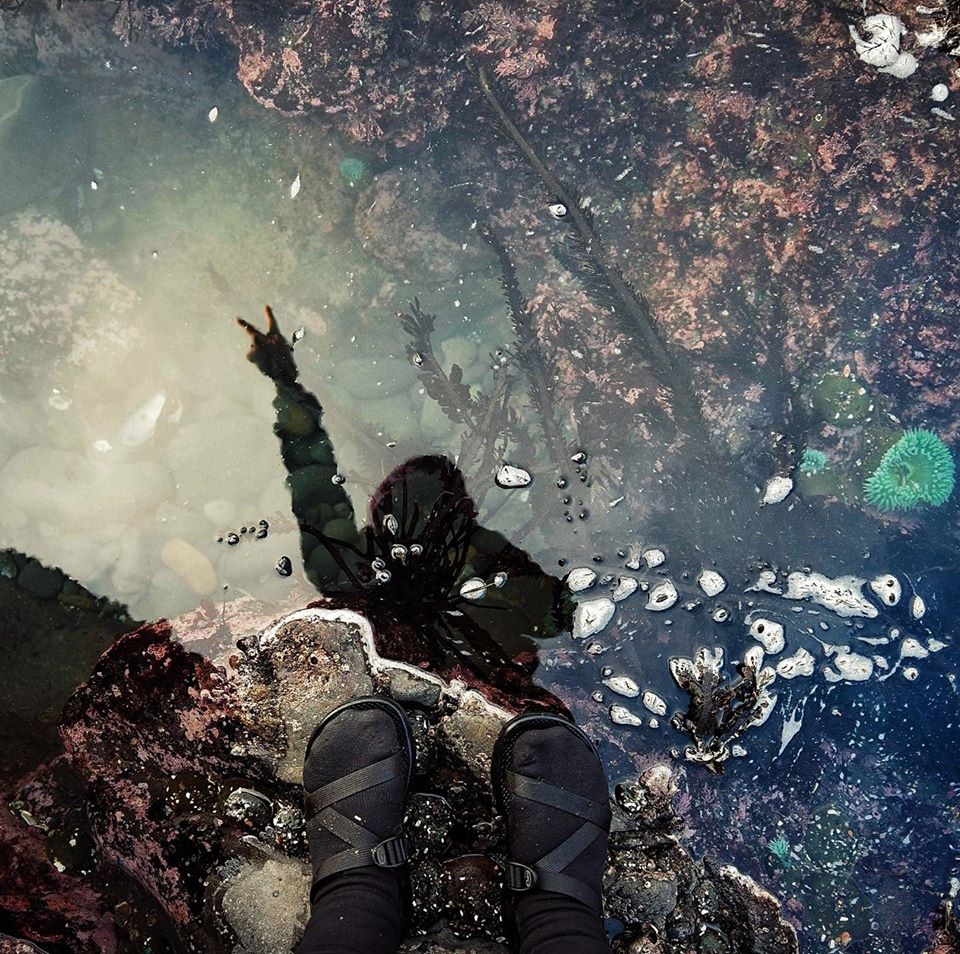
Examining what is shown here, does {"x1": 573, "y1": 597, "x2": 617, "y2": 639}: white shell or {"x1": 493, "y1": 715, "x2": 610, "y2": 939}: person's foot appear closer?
{"x1": 493, "y1": 715, "x2": 610, "y2": 939}: person's foot

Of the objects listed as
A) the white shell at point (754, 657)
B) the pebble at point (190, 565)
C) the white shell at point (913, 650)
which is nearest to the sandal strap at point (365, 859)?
the pebble at point (190, 565)

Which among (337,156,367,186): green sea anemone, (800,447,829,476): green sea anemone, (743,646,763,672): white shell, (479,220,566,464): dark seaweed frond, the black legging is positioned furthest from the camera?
(337,156,367,186): green sea anemone

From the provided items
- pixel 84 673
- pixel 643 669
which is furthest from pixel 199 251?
pixel 643 669

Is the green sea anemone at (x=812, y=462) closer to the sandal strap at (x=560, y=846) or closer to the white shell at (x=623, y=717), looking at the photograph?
the white shell at (x=623, y=717)

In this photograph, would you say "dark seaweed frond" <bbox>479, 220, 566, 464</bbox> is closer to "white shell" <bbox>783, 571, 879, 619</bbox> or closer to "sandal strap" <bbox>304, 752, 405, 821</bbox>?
"white shell" <bbox>783, 571, 879, 619</bbox>

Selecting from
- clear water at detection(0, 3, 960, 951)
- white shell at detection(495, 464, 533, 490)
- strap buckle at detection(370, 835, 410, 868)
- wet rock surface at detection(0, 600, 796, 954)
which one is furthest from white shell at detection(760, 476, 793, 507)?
strap buckle at detection(370, 835, 410, 868)

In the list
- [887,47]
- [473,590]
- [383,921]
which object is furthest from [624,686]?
[887,47]
